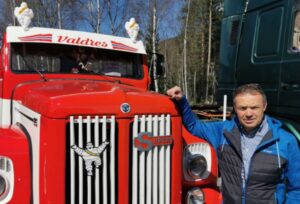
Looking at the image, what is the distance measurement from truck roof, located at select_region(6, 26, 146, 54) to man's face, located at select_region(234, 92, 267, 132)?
2.56m

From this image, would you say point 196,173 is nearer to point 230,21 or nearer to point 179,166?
point 179,166

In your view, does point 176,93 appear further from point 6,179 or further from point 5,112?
point 5,112

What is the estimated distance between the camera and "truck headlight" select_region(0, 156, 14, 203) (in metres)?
2.85

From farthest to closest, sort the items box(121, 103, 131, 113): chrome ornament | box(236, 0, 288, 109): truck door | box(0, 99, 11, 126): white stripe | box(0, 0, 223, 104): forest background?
box(0, 0, 223, 104): forest background → box(236, 0, 288, 109): truck door → box(0, 99, 11, 126): white stripe → box(121, 103, 131, 113): chrome ornament

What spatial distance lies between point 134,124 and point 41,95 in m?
0.82

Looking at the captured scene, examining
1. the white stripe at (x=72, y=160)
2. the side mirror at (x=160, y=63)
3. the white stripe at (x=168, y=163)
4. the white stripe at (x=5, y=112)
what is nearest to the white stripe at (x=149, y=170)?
the white stripe at (x=168, y=163)

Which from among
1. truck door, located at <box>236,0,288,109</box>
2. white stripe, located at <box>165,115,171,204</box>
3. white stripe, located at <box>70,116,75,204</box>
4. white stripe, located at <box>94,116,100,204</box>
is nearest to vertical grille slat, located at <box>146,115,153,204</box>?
white stripe, located at <box>165,115,171,204</box>

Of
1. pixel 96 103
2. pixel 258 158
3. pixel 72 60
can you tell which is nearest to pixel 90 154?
pixel 96 103

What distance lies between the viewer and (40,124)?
2.83 meters

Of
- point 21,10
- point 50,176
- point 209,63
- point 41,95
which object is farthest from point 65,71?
point 209,63

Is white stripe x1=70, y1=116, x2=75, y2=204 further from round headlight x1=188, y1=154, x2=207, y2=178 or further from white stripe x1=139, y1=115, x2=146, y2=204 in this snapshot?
round headlight x1=188, y1=154, x2=207, y2=178

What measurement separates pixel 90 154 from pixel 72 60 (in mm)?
2059

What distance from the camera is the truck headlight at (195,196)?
3.40 m

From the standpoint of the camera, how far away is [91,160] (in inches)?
106
